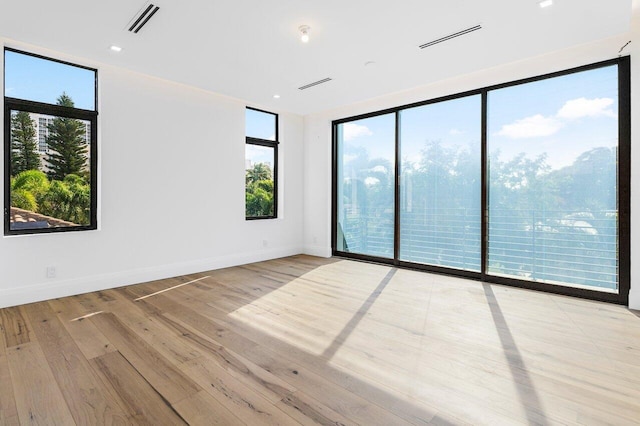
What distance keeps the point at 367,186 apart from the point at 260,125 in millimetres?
2235

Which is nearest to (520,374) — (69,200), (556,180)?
(556,180)

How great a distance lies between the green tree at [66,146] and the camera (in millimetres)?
3756

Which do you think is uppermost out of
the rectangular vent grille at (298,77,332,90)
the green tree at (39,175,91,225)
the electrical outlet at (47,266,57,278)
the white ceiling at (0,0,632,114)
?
the rectangular vent grille at (298,77,332,90)

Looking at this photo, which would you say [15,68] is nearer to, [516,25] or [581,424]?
[516,25]

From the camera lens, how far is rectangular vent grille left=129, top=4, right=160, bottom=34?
2.82m

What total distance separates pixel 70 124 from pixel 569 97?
585 centimetres

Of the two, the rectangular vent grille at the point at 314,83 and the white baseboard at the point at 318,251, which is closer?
the rectangular vent grille at the point at 314,83

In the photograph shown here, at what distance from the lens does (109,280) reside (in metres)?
4.08

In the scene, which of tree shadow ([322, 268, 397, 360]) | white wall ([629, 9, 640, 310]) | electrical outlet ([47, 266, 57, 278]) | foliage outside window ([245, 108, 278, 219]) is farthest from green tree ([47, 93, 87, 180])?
white wall ([629, 9, 640, 310])

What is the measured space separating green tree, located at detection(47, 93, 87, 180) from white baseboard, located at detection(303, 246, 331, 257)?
12.8 feet

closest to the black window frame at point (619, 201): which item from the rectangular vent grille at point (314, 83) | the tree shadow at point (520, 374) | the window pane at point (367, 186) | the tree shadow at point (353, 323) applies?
the window pane at point (367, 186)

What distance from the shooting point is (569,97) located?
150 inches

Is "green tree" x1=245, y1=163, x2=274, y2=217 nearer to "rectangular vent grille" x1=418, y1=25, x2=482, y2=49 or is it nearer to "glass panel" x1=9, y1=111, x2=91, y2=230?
"glass panel" x1=9, y1=111, x2=91, y2=230

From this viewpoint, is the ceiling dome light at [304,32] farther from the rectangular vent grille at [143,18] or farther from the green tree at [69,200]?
the green tree at [69,200]
